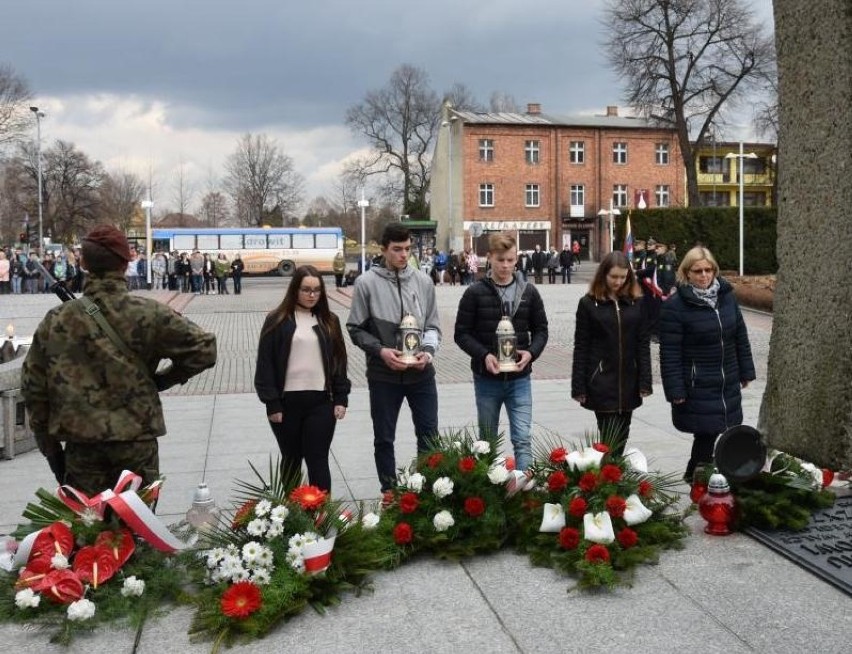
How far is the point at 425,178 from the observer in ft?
249

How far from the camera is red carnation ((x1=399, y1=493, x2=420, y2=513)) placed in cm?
486

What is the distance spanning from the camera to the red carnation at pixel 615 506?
4727 mm

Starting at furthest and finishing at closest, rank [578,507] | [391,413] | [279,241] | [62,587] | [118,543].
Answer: [279,241], [391,413], [578,507], [118,543], [62,587]

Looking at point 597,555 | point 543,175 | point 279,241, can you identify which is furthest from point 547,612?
point 543,175

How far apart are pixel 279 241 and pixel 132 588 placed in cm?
4948

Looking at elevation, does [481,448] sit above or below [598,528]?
above

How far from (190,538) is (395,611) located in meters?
1.18

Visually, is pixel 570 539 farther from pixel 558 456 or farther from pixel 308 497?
pixel 308 497

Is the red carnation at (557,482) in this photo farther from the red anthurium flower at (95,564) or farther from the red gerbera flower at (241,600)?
the red anthurium flower at (95,564)

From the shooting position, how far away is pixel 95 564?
4.23 m

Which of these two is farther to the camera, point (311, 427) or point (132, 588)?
point (311, 427)

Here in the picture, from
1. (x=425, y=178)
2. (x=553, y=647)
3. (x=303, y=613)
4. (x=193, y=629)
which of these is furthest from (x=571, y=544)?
(x=425, y=178)

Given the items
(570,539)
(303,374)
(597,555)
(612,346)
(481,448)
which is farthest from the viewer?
(612,346)

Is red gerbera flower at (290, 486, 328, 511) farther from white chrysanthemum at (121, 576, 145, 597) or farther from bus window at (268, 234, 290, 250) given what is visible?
bus window at (268, 234, 290, 250)
